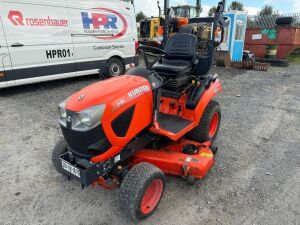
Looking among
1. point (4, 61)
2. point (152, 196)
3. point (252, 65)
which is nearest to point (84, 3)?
point (4, 61)

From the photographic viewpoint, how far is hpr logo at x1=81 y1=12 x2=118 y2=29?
695 cm

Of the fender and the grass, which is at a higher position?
the fender

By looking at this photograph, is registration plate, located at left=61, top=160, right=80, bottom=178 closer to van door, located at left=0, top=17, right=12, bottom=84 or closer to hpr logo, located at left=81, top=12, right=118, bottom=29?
van door, located at left=0, top=17, right=12, bottom=84

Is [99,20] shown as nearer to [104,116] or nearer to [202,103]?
[202,103]

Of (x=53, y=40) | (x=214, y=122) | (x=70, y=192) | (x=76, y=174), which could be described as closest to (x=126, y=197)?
(x=76, y=174)

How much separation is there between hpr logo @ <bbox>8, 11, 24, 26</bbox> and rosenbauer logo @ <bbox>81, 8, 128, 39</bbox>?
1.62 m

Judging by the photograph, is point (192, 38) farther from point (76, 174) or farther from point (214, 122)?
point (76, 174)

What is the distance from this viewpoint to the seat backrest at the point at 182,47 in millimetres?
3439

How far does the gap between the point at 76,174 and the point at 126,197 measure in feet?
1.62

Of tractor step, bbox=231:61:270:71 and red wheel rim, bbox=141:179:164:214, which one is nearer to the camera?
red wheel rim, bbox=141:179:164:214

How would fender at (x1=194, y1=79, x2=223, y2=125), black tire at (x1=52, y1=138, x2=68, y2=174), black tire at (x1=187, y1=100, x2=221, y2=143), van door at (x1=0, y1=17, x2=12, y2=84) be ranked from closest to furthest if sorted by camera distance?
black tire at (x1=52, y1=138, x2=68, y2=174) < fender at (x1=194, y1=79, x2=223, y2=125) < black tire at (x1=187, y1=100, x2=221, y2=143) < van door at (x1=0, y1=17, x2=12, y2=84)

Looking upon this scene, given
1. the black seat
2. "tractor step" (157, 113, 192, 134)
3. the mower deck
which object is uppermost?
the black seat

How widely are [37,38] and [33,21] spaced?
39 cm

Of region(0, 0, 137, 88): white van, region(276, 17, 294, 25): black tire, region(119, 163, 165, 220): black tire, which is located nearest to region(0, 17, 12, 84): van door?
region(0, 0, 137, 88): white van
